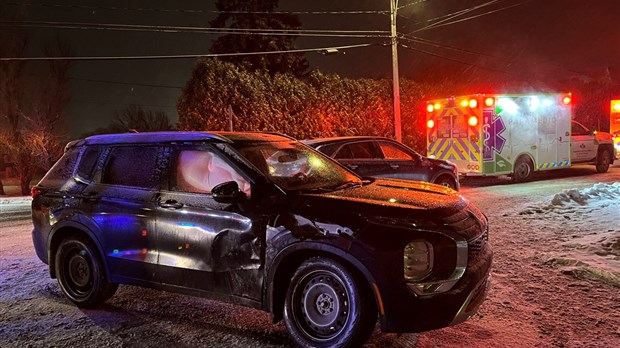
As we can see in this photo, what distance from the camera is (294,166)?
5125mm

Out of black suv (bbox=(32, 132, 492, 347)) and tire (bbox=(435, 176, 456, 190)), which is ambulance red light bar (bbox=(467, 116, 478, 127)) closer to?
tire (bbox=(435, 176, 456, 190))

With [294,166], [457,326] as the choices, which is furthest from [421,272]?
[294,166]

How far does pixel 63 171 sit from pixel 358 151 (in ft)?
19.4

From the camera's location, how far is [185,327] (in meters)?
4.71

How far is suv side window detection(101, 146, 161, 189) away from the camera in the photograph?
5.05 metres

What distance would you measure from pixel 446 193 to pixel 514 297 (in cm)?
142

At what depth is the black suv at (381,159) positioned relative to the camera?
999 centimetres

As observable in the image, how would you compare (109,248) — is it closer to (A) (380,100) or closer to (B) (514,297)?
(B) (514,297)

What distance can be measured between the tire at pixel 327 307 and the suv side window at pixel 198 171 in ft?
4.01

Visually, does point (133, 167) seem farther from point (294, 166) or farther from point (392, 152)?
point (392, 152)

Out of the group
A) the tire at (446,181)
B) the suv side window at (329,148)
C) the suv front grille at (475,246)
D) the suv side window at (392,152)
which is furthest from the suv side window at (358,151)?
the suv front grille at (475,246)

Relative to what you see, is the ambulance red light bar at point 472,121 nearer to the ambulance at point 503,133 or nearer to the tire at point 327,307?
the ambulance at point 503,133

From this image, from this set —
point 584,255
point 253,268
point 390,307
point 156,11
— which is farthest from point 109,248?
point 156,11

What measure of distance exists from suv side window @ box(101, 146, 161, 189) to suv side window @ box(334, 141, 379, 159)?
5.24 meters
